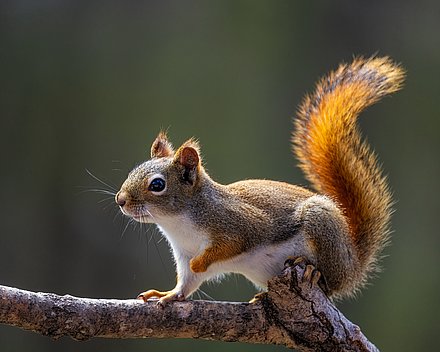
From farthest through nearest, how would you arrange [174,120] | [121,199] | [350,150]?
[174,120] < [350,150] < [121,199]

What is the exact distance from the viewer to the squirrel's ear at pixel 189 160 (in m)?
1.79

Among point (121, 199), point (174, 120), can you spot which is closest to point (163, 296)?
point (121, 199)

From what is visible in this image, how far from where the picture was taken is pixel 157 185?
177cm

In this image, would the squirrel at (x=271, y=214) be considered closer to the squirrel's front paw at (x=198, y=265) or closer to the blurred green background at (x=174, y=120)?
the squirrel's front paw at (x=198, y=265)

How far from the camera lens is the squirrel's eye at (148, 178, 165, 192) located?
1.77 metres

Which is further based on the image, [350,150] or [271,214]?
[350,150]

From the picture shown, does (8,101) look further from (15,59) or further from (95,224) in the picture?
(95,224)

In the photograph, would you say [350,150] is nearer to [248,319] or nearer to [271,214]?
[271,214]

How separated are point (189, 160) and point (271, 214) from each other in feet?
0.76

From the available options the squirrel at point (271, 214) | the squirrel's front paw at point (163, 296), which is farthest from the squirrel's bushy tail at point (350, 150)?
the squirrel's front paw at point (163, 296)

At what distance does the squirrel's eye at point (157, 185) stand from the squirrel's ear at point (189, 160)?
58 millimetres

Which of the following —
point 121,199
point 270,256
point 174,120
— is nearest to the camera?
point 121,199

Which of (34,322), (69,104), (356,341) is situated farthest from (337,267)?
(69,104)

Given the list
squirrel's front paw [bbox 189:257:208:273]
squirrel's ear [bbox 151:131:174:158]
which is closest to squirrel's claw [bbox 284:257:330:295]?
squirrel's front paw [bbox 189:257:208:273]
